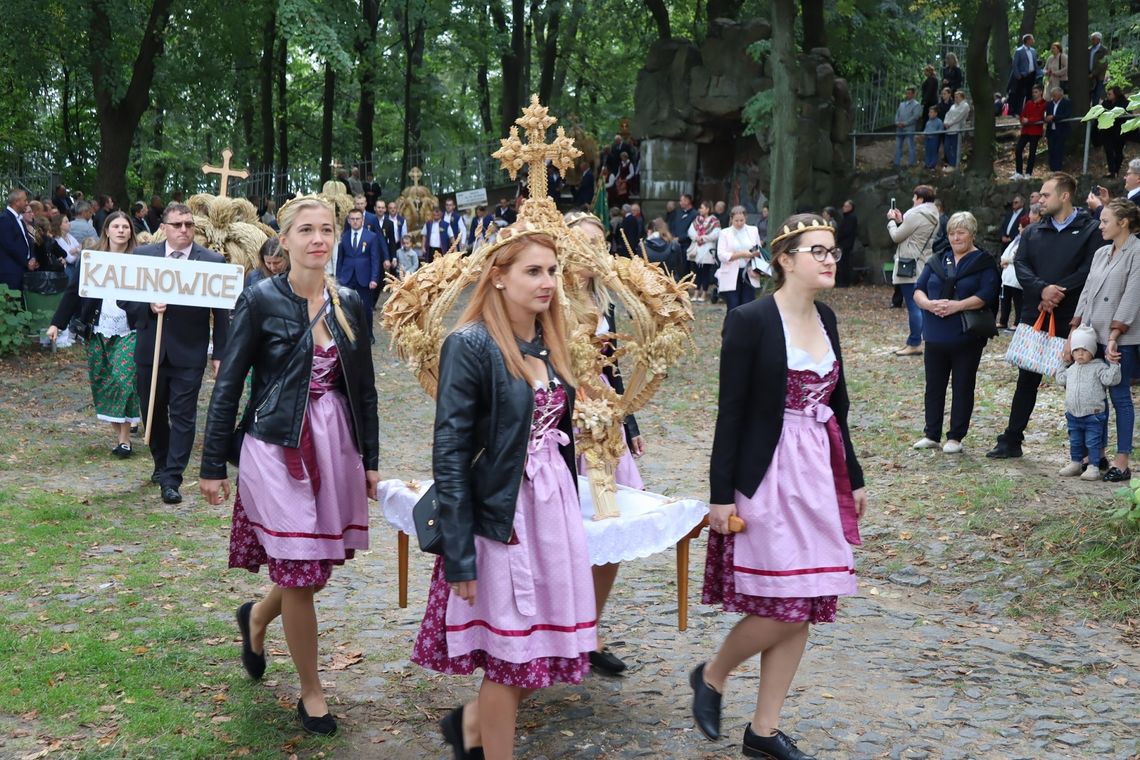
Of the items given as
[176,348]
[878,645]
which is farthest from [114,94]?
[878,645]

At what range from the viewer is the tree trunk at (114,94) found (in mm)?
21297

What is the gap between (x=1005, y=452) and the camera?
970 cm

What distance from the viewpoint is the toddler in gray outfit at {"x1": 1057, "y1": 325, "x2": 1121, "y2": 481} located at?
28.3 feet

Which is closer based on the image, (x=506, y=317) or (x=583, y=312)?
(x=506, y=317)

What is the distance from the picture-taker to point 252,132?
121 ft

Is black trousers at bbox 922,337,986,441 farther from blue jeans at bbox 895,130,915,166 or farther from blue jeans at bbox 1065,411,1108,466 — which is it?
blue jeans at bbox 895,130,915,166

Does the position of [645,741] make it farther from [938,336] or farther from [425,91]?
[425,91]

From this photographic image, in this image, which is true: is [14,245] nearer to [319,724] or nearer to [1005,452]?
[1005,452]

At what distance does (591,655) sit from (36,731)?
7.87 ft

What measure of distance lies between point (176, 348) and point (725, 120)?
21.7 m

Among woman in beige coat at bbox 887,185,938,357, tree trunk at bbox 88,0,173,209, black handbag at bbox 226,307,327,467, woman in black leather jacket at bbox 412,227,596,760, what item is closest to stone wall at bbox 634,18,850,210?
woman in beige coat at bbox 887,185,938,357

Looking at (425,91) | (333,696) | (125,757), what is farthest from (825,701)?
(425,91)

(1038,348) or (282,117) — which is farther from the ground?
(282,117)

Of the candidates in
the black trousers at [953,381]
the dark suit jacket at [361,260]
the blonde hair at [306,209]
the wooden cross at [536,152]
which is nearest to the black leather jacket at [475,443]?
the blonde hair at [306,209]
